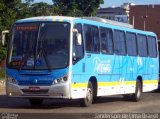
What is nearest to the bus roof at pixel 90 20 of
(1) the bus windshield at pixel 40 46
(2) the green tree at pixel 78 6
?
(1) the bus windshield at pixel 40 46

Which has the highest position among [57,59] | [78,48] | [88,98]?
[78,48]

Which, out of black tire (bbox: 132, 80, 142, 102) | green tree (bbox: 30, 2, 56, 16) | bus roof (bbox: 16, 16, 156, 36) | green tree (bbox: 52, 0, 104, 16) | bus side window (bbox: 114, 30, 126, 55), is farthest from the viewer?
green tree (bbox: 52, 0, 104, 16)

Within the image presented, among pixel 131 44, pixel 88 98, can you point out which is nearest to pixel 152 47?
pixel 131 44

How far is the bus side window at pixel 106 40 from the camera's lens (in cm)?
2073

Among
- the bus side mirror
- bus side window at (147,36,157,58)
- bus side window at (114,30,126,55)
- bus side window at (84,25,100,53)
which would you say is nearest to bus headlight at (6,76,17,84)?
the bus side mirror

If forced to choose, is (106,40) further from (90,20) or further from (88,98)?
(88,98)

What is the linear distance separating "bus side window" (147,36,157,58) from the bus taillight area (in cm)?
947

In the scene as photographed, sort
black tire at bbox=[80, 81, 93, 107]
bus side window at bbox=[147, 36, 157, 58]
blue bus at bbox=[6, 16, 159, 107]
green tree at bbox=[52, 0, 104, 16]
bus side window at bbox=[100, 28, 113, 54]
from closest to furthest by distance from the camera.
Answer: blue bus at bbox=[6, 16, 159, 107] < black tire at bbox=[80, 81, 93, 107] < bus side window at bbox=[100, 28, 113, 54] < bus side window at bbox=[147, 36, 157, 58] < green tree at bbox=[52, 0, 104, 16]

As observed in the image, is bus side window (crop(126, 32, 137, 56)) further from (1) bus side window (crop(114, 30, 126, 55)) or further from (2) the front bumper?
(2) the front bumper

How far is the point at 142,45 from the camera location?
2534 centimetres

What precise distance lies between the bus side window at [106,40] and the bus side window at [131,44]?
6.47 ft

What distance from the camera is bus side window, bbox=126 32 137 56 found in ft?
76.9

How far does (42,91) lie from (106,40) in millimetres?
4188

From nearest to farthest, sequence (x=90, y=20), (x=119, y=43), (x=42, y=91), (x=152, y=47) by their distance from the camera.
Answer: (x=42, y=91)
(x=90, y=20)
(x=119, y=43)
(x=152, y=47)
